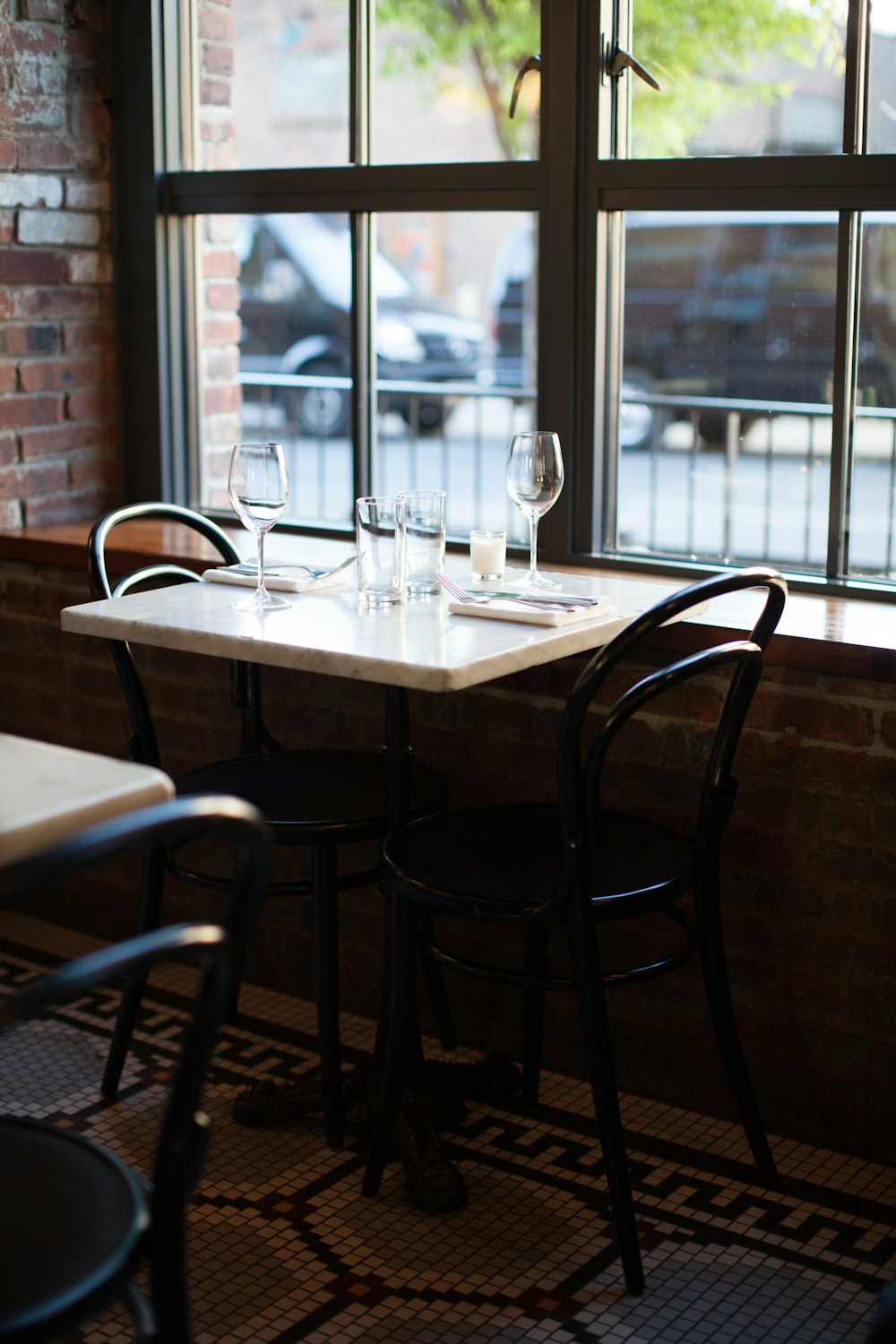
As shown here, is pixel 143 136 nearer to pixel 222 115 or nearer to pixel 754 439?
pixel 222 115

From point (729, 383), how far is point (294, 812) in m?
3.45

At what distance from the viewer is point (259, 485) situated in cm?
210

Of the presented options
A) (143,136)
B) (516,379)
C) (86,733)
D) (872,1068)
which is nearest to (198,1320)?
(872,1068)

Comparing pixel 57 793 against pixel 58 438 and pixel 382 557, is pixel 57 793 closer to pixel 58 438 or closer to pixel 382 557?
pixel 382 557

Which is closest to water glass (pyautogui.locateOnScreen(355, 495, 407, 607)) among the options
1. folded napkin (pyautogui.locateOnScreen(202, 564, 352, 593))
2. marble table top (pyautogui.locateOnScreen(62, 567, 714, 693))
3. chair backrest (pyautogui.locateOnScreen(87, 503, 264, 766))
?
marble table top (pyautogui.locateOnScreen(62, 567, 714, 693))

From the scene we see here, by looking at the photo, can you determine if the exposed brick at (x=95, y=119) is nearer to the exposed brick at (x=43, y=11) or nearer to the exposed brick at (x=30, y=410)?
the exposed brick at (x=43, y=11)

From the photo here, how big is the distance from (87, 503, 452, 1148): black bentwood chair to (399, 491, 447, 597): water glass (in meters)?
0.27

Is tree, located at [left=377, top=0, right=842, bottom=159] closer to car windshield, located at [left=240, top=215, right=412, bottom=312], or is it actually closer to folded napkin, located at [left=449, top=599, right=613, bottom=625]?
folded napkin, located at [left=449, top=599, right=613, bottom=625]

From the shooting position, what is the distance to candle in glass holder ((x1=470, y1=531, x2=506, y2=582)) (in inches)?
88.1

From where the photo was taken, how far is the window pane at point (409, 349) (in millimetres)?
7793

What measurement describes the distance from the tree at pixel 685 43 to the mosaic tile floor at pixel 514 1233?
166cm

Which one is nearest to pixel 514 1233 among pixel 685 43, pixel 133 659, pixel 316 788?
pixel 316 788

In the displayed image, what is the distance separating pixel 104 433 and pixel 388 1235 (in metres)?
1.89

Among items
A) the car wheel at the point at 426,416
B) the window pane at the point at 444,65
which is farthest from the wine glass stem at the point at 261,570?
the car wheel at the point at 426,416
